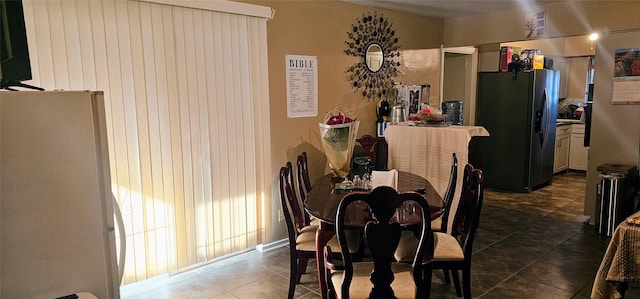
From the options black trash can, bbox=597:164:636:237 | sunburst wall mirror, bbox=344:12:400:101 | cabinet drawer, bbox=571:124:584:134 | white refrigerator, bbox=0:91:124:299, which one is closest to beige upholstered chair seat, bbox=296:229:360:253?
white refrigerator, bbox=0:91:124:299

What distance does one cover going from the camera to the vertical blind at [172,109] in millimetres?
2549

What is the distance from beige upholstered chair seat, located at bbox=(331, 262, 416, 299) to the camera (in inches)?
76.6

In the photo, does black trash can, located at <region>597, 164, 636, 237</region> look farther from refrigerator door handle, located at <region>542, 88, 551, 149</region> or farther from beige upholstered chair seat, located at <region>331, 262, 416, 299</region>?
beige upholstered chair seat, located at <region>331, 262, 416, 299</region>

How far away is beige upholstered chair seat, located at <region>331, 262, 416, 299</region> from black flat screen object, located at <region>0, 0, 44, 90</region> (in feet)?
5.19

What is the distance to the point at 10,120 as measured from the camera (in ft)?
4.21

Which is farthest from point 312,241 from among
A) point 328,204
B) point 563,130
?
point 563,130

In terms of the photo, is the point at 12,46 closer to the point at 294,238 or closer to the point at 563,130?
the point at 294,238

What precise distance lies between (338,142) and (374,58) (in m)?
1.67

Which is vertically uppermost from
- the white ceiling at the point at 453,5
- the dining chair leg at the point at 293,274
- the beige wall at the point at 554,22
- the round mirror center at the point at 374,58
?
the white ceiling at the point at 453,5

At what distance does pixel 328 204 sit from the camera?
2396mm

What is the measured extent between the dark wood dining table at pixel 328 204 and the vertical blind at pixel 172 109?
2.88 ft

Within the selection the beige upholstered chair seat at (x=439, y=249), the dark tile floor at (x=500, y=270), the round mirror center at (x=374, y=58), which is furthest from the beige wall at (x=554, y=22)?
the beige upholstered chair seat at (x=439, y=249)

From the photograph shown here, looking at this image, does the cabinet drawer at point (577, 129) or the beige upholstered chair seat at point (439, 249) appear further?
the cabinet drawer at point (577, 129)

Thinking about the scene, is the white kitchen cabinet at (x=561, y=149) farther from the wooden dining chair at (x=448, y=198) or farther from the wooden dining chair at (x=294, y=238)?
the wooden dining chair at (x=294, y=238)
